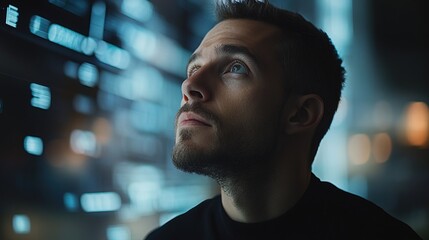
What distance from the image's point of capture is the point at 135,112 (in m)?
1.45

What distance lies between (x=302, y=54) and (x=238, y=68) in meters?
0.17

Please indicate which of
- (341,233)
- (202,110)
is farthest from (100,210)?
(341,233)

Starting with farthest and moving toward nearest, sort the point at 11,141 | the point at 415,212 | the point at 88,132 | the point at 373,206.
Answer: the point at 415,212 < the point at 88,132 < the point at 373,206 < the point at 11,141

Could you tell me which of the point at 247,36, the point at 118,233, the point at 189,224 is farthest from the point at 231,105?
the point at 118,233

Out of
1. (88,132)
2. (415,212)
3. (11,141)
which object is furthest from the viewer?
(415,212)

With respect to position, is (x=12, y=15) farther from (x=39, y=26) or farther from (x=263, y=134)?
(x=263, y=134)

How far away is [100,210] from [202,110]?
44 cm

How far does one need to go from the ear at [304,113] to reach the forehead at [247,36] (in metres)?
0.14

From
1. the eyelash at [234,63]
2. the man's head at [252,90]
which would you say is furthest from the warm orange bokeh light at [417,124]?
the eyelash at [234,63]

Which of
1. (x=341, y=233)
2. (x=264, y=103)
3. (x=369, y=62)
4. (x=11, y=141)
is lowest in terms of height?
(x=341, y=233)

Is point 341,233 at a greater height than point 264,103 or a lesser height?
lesser

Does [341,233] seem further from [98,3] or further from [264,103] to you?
[98,3]

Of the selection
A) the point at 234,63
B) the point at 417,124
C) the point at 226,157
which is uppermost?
the point at 417,124

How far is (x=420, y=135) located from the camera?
2.20 m
